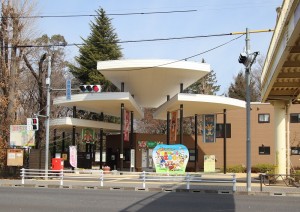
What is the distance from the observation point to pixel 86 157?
2008 inches

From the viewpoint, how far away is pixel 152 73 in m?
40.0

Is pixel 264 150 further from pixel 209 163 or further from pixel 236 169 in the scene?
pixel 209 163

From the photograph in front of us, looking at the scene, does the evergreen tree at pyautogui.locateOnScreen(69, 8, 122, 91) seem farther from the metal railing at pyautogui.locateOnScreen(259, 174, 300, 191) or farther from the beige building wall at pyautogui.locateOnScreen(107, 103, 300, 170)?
the metal railing at pyautogui.locateOnScreen(259, 174, 300, 191)

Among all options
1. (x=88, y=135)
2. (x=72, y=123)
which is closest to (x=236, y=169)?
(x=88, y=135)

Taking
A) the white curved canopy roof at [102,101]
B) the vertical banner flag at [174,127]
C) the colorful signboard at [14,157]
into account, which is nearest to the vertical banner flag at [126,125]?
the white curved canopy roof at [102,101]

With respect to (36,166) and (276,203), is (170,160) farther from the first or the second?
(276,203)

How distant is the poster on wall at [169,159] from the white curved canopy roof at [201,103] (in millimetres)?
5676

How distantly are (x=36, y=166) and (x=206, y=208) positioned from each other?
1982cm

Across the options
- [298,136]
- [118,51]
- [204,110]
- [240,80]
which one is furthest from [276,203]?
[240,80]

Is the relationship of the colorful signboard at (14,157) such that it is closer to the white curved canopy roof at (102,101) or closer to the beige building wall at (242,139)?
the white curved canopy roof at (102,101)

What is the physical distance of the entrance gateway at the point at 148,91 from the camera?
3850 cm

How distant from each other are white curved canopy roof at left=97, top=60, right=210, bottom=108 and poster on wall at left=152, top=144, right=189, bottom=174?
722 centimetres

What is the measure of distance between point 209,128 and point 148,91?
25.5 ft

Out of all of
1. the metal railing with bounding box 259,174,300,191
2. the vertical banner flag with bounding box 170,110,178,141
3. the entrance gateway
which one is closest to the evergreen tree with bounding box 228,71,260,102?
the entrance gateway
